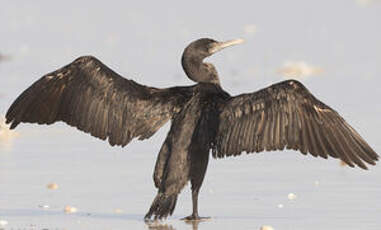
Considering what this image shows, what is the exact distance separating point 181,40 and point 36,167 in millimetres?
13288

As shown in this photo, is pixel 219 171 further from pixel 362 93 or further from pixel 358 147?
pixel 362 93

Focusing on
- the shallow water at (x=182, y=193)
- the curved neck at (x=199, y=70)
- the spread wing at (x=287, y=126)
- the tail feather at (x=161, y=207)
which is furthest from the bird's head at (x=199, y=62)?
the tail feather at (x=161, y=207)

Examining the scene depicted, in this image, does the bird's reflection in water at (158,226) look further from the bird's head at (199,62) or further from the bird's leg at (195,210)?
the bird's head at (199,62)

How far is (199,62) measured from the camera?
12.3 meters

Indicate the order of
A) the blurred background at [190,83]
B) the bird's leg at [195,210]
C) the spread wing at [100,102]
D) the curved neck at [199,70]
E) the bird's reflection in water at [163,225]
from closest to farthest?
the bird's reflection in water at [163,225]
the bird's leg at [195,210]
the blurred background at [190,83]
the spread wing at [100,102]
the curved neck at [199,70]

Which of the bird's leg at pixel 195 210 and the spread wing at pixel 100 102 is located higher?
the spread wing at pixel 100 102

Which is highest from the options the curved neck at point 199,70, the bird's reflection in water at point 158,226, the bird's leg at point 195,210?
the curved neck at point 199,70

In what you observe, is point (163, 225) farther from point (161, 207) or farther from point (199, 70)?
point (199, 70)

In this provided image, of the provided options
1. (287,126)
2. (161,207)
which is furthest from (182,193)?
(287,126)

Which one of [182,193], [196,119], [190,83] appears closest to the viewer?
[196,119]

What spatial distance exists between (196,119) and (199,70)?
2.74 feet

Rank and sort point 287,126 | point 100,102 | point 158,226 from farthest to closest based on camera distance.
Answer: point 100,102 → point 287,126 → point 158,226

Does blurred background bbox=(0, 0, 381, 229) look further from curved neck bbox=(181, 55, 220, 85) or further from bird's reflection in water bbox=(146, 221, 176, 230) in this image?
curved neck bbox=(181, 55, 220, 85)

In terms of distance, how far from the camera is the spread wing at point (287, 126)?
36.8 feet
